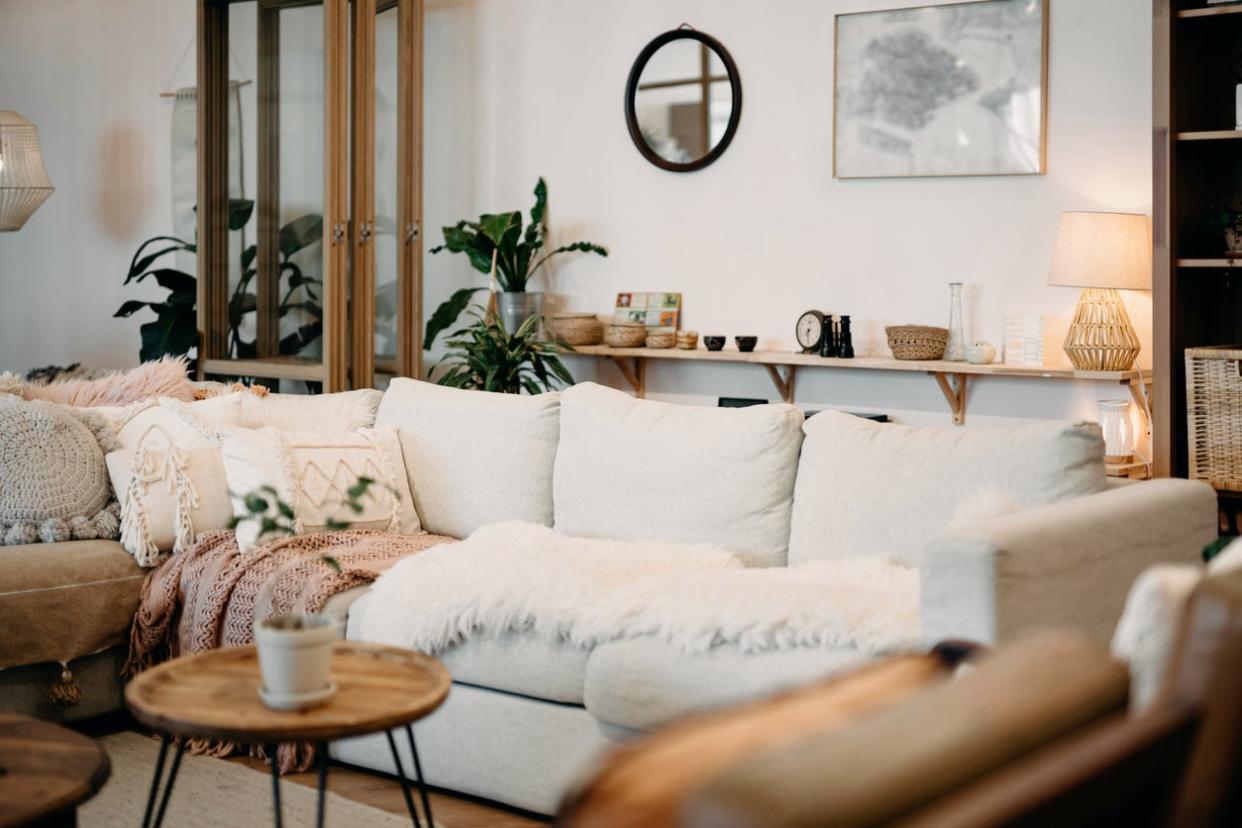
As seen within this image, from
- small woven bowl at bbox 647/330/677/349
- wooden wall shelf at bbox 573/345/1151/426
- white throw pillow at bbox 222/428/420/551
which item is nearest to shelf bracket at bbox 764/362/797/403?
wooden wall shelf at bbox 573/345/1151/426

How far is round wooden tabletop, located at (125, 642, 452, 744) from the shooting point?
6.56ft

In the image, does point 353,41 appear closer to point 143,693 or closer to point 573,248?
point 573,248

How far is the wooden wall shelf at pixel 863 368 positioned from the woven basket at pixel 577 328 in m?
0.03

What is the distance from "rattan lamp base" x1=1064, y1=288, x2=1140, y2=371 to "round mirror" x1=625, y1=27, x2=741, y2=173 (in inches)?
60.7

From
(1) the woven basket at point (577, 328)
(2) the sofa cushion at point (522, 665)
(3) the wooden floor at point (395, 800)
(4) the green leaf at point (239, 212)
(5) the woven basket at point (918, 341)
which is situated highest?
(4) the green leaf at point (239, 212)

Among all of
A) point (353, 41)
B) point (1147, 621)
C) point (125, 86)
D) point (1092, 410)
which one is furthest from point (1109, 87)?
point (125, 86)

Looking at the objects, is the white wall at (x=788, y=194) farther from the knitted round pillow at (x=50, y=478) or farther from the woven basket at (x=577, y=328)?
the knitted round pillow at (x=50, y=478)

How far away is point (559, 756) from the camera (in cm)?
276

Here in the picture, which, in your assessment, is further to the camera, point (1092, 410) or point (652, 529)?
point (1092, 410)

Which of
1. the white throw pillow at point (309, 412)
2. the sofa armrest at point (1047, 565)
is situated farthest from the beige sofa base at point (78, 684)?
the sofa armrest at point (1047, 565)

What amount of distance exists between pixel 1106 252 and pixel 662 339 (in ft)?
5.45

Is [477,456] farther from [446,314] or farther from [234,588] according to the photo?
[446,314]

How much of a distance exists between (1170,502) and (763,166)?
8.60 ft

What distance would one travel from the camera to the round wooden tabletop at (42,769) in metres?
1.84
